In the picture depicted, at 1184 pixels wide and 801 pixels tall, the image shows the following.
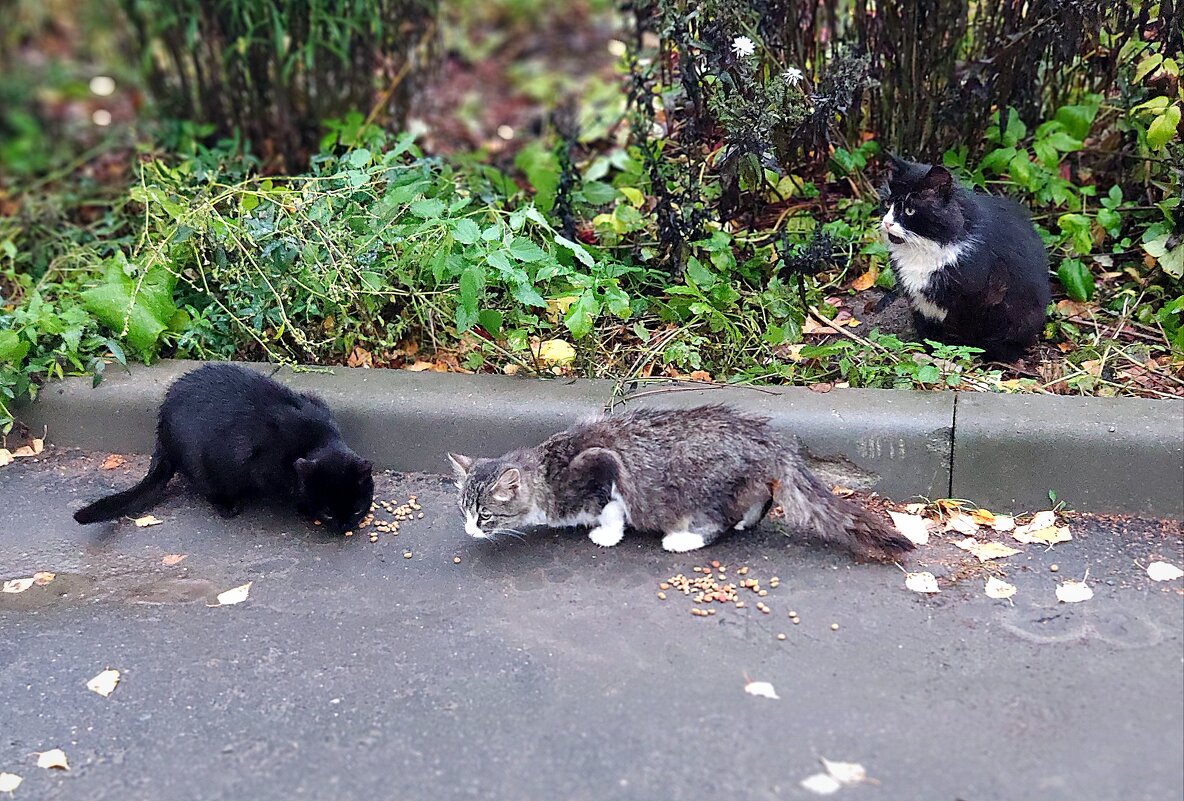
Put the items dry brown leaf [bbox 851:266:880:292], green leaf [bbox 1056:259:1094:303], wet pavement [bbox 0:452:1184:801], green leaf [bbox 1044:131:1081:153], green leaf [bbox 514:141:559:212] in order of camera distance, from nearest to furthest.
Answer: wet pavement [bbox 0:452:1184:801] < green leaf [bbox 1056:259:1094:303] < green leaf [bbox 1044:131:1081:153] < dry brown leaf [bbox 851:266:880:292] < green leaf [bbox 514:141:559:212]

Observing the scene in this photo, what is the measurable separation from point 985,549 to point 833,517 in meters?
0.53

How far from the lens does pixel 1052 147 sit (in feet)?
15.9

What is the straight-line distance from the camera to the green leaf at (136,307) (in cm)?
466

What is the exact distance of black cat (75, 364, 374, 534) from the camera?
4035mm

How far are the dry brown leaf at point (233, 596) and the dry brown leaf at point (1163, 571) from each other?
2955mm

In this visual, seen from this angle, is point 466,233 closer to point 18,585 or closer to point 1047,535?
point 18,585

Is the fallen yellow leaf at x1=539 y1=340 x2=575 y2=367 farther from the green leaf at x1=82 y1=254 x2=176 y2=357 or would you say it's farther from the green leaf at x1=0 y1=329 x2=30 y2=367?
the green leaf at x1=0 y1=329 x2=30 y2=367

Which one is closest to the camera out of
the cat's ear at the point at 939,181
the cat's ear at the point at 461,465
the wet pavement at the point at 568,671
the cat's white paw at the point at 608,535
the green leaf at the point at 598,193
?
the wet pavement at the point at 568,671

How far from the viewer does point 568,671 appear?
10.7 ft

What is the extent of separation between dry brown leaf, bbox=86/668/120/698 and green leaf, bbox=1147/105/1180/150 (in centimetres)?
420

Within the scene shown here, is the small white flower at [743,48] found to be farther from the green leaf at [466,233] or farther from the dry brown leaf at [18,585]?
the dry brown leaf at [18,585]

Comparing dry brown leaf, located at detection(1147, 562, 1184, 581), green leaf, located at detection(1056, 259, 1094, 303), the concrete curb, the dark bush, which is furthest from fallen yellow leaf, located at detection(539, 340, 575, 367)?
the dark bush

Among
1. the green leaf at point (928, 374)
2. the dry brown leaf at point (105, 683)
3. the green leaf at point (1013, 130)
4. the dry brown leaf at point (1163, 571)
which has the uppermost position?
the green leaf at point (1013, 130)

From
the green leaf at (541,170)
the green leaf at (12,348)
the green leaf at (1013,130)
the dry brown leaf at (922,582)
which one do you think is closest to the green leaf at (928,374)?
the dry brown leaf at (922,582)
